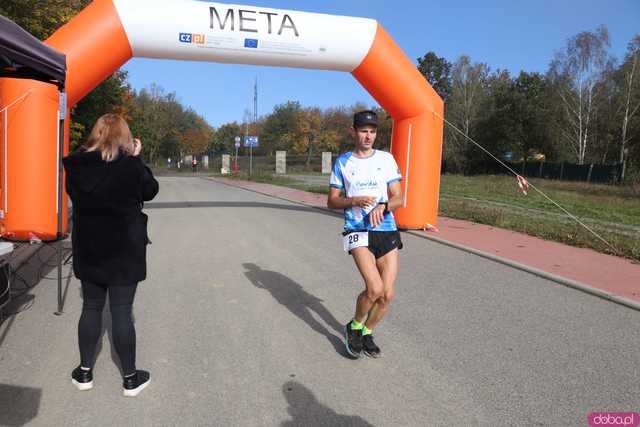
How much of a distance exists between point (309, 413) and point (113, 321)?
1.33m

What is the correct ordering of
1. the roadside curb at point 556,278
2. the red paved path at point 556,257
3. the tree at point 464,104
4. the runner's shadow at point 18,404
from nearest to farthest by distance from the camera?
the runner's shadow at point 18,404
the roadside curb at point 556,278
the red paved path at point 556,257
the tree at point 464,104

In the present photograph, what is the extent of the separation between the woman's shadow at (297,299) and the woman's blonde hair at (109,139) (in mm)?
2176

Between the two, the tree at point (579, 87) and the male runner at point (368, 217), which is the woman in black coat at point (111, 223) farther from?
the tree at point (579, 87)

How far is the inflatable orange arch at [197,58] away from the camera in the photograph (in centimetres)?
760

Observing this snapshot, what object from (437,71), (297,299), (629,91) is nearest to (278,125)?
(437,71)

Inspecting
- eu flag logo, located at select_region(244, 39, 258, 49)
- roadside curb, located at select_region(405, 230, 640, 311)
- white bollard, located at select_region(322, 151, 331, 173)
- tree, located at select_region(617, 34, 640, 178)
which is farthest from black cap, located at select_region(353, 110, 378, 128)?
white bollard, located at select_region(322, 151, 331, 173)

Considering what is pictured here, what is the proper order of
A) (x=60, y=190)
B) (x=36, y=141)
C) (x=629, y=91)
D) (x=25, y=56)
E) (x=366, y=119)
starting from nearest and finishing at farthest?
(x=25, y=56) < (x=366, y=119) < (x=60, y=190) < (x=36, y=141) < (x=629, y=91)

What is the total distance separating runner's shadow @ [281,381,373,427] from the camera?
2.80 meters

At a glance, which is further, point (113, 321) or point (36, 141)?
point (36, 141)

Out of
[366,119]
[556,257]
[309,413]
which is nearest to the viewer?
[309,413]

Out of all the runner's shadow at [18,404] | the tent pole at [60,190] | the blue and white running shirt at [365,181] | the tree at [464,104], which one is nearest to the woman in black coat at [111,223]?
the runner's shadow at [18,404]

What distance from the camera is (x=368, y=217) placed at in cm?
361

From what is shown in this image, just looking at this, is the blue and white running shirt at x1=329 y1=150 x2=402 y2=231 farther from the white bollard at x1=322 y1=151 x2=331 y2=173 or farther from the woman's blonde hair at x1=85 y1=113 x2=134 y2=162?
the white bollard at x1=322 y1=151 x2=331 y2=173

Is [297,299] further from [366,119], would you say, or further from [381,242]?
[366,119]
